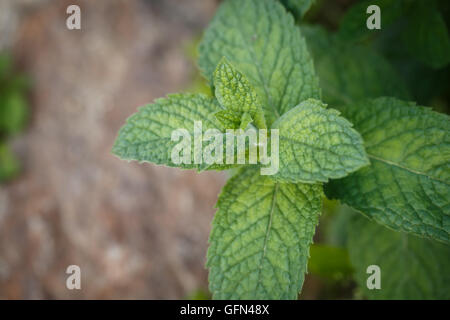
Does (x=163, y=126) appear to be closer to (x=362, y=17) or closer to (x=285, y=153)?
(x=285, y=153)

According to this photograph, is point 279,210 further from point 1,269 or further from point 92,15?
point 92,15

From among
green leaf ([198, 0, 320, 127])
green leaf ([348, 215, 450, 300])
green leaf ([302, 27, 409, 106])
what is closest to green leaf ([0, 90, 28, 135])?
green leaf ([198, 0, 320, 127])

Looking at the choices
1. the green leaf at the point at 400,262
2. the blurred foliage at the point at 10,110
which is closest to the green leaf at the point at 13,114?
the blurred foliage at the point at 10,110

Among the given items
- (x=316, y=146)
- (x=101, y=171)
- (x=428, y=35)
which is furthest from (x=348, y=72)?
(x=101, y=171)

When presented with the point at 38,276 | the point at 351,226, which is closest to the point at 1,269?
the point at 38,276

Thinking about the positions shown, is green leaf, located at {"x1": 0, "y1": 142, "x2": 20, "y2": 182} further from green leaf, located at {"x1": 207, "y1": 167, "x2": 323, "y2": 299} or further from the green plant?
green leaf, located at {"x1": 207, "y1": 167, "x2": 323, "y2": 299}

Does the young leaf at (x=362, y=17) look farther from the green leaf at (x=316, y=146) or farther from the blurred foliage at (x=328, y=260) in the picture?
the blurred foliage at (x=328, y=260)
